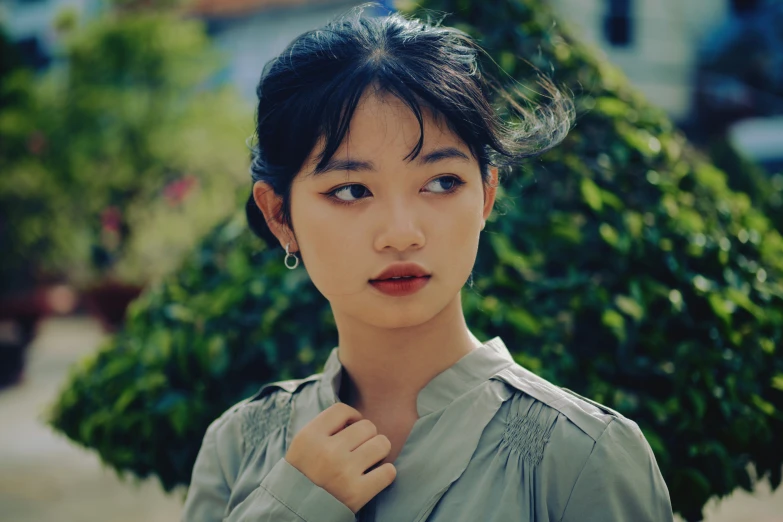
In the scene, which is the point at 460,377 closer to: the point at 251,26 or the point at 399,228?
the point at 399,228

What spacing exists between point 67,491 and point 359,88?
420 cm

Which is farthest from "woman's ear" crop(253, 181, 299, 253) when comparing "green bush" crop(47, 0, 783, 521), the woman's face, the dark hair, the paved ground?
the paved ground

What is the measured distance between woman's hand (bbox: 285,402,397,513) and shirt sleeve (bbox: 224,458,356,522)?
2 centimetres

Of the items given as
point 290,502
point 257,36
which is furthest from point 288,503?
point 257,36

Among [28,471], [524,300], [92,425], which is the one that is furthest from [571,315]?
[28,471]

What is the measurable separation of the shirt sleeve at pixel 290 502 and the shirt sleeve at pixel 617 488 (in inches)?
14.0

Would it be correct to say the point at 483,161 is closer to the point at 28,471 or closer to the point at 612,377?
the point at 612,377

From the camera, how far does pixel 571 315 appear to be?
1.90 metres

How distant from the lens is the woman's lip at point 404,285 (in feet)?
3.97

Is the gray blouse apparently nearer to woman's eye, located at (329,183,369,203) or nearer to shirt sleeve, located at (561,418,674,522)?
shirt sleeve, located at (561,418,674,522)

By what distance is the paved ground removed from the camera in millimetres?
3912

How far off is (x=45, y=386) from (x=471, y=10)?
21.7ft

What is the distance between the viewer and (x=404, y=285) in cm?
121

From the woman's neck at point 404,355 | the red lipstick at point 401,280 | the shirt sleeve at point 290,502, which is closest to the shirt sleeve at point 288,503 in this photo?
the shirt sleeve at point 290,502
